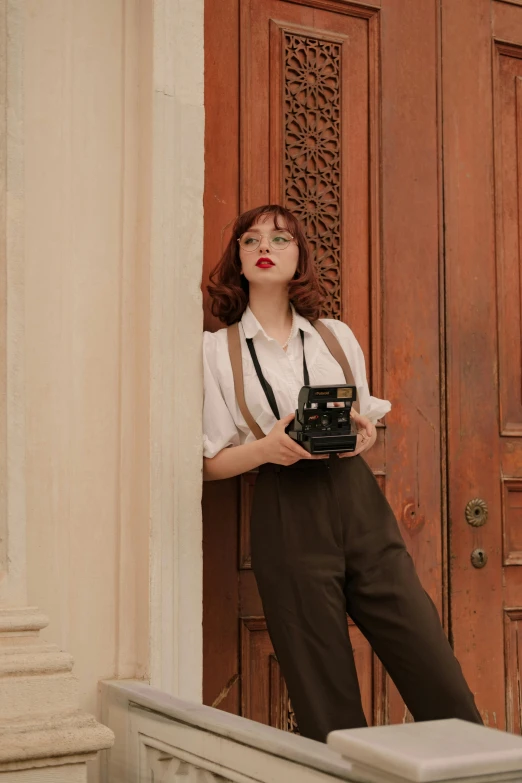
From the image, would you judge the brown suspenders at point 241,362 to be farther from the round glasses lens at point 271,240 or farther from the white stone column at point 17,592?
the white stone column at point 17,592

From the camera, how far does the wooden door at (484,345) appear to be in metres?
3.14

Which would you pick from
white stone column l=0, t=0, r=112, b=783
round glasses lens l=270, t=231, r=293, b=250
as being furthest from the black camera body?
white stone column l=0, t=0, r=112, b=783

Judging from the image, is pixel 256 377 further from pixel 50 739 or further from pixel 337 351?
pixel 50 739

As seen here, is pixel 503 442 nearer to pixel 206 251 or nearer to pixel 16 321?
pixel 206 251

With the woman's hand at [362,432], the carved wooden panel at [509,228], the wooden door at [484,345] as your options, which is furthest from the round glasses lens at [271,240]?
the carved wooden panel at [509,228]

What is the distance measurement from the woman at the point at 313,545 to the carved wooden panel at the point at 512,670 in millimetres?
765

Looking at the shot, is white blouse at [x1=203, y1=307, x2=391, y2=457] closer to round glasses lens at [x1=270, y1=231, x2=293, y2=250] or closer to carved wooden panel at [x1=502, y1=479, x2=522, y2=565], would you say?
round glasses lens at [x1=270, y1=231, x2=293, y2=250]

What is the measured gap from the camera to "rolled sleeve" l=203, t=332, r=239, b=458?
8.23 ft

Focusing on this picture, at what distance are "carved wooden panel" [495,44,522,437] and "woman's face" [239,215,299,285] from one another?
926 millimetres

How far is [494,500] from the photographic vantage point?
320 cm

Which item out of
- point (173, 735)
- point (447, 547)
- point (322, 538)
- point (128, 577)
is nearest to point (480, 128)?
point (447, 547)

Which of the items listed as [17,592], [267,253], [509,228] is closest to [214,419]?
[267,253]

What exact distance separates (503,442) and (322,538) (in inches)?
40.2

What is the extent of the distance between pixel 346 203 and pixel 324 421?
36.9 inches
